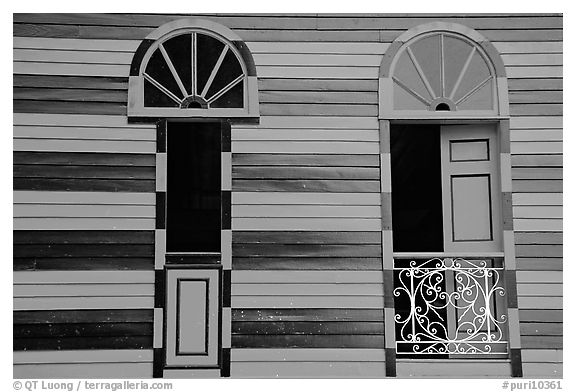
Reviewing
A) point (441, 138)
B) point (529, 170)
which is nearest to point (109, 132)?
point (441, 138)

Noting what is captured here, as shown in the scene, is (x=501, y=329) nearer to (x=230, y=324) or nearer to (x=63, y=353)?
(x=230, y=324)

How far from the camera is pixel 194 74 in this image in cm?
712

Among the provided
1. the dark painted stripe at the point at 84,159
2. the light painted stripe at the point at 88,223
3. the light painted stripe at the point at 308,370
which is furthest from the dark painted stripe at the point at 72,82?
the light painted stripe at the point at 308,370

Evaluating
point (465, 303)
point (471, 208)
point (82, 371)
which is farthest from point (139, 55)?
point (465, 303)

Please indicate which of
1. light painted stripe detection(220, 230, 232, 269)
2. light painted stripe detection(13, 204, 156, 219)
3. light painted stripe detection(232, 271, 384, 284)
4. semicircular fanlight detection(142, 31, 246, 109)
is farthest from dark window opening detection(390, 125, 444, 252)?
light painted stripe detection(13, 204, 156, 219)

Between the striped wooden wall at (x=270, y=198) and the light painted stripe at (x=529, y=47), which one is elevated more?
the light painted stripe at (x=529, y=47)

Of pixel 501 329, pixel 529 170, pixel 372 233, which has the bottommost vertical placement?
pixel 501 329

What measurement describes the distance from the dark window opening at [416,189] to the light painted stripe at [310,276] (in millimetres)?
1710

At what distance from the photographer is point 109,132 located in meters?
7.01

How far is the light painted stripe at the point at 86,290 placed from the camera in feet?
22.4

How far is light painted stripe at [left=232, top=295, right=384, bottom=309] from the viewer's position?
687cm

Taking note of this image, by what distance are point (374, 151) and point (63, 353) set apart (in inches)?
132

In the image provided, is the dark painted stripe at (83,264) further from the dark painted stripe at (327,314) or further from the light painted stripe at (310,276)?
the dark painted stripe at (327,314)

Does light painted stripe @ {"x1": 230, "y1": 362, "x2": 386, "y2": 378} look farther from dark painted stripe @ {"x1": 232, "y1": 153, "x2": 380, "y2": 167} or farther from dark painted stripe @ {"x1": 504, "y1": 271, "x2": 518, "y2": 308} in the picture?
dark painted stripe @ {"x1": 232, "y1": 153, "x2": 380, "y2": 167}
